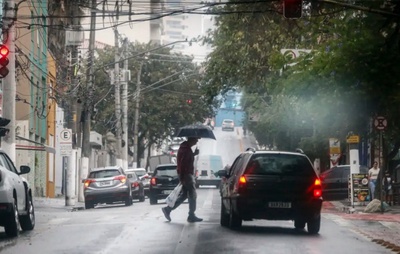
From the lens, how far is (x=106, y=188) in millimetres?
40188

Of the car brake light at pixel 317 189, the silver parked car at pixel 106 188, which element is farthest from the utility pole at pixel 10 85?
the car brake light at pixel 317 189

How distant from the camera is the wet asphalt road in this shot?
16.9 meters

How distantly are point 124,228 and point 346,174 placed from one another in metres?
24.8

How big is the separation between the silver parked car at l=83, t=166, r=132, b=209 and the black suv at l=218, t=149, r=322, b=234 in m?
19.3

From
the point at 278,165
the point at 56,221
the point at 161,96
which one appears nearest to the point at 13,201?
the point at 278,165

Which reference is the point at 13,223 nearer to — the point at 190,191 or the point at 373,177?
the point at 190,191

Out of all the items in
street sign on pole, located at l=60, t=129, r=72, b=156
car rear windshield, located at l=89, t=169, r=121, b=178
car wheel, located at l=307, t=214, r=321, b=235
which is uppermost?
street sign on pole, located at l=60, t=129, r=72, b=156

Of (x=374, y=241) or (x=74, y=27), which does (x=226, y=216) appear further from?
(x=74, y=27)

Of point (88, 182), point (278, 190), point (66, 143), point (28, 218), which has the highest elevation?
point (66, 143)

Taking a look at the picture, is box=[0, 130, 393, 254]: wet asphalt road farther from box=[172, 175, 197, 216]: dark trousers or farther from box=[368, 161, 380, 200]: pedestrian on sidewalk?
box=[368, 161, 380, 200]: pedestrian on sidewalk

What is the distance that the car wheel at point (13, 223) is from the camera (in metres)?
19.5

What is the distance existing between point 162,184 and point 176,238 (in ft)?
77.0

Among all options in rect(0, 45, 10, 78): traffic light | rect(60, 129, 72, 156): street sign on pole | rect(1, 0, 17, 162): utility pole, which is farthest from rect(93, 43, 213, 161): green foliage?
rect(0, 45, 10, 78): traffic light

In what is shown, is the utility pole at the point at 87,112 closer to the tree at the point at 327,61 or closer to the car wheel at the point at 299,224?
the tree at the point at 327,61
